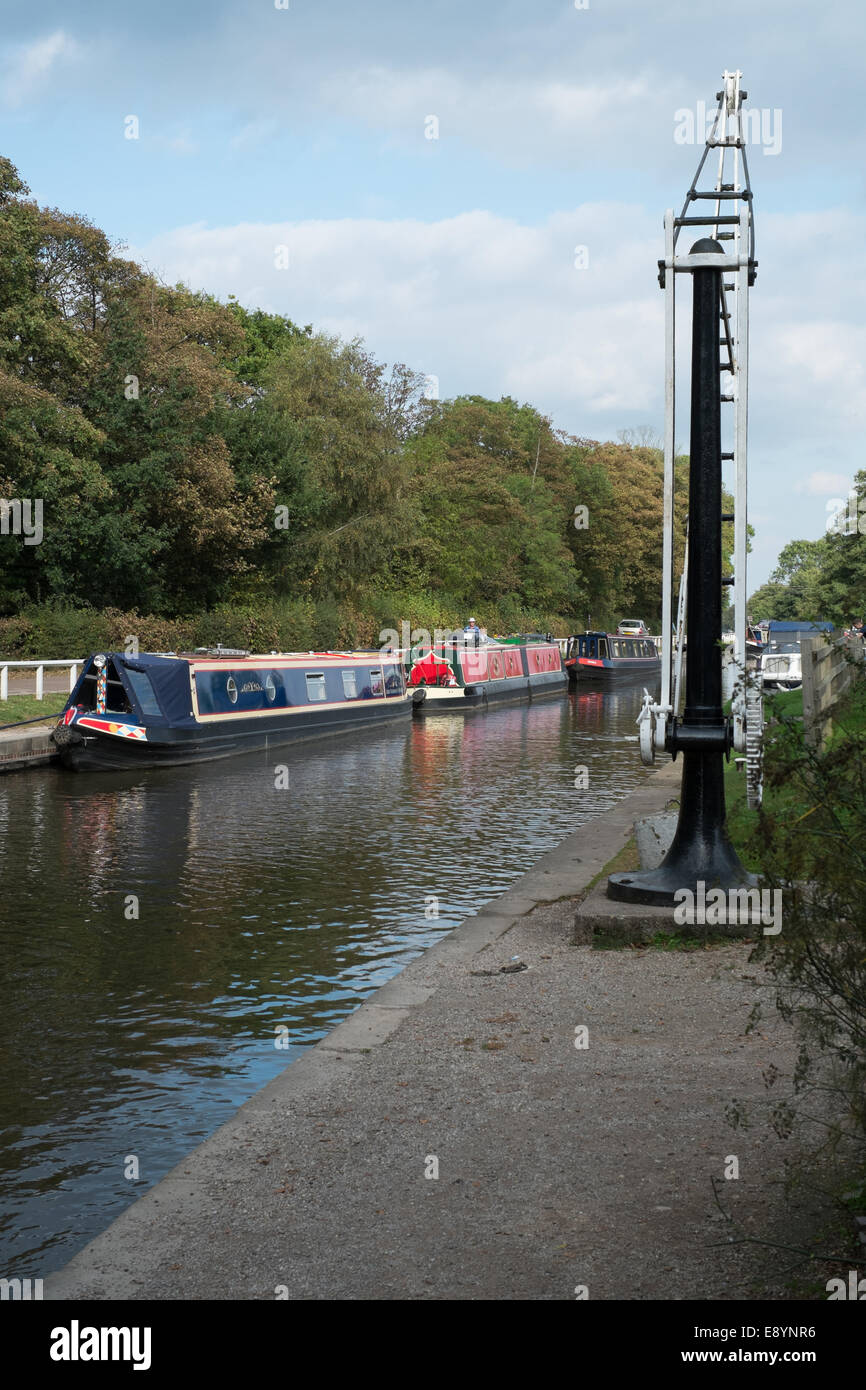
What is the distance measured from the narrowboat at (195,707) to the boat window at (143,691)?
20mm

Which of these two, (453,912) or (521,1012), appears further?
(453,912)

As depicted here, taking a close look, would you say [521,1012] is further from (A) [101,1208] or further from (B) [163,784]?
→ (B) [163,784]

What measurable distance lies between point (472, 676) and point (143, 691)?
17.9 m

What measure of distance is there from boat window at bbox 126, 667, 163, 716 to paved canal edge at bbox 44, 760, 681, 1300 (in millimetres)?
11169

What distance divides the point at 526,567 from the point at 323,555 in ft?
71.2

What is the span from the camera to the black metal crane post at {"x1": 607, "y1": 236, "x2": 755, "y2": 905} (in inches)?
308

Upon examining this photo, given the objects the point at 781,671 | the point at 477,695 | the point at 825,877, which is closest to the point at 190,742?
the point at 477,695

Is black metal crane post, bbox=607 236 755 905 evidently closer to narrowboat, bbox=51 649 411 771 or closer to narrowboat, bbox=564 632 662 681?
narrowboat, bbox=51 649 411 771

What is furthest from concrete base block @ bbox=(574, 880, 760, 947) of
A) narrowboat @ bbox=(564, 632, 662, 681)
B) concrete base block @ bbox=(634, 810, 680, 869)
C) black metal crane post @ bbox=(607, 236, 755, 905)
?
narrowboat @ bbox=(564, 632, 662, 681)

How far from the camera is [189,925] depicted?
9.92 meters

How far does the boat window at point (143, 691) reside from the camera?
72.0 feet

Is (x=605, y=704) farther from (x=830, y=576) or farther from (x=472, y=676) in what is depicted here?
(x=830, y=576)

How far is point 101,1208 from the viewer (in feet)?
16.3
